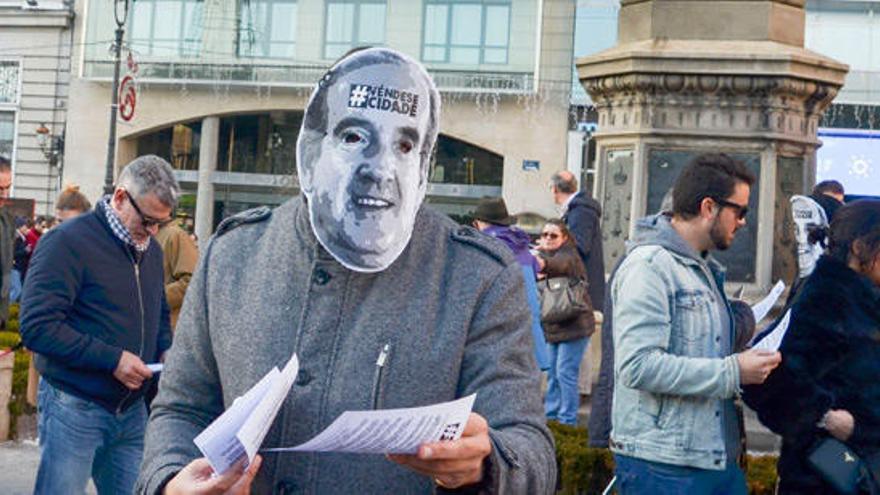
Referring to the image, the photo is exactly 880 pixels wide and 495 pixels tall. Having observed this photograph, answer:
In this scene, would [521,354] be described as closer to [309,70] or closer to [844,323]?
[844,323]

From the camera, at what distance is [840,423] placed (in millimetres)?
4312

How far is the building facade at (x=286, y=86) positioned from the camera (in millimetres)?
36500

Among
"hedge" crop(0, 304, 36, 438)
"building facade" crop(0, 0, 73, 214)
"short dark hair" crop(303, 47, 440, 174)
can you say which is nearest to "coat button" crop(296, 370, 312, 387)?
"short dark hair" crop(303, 47, 440, 174)

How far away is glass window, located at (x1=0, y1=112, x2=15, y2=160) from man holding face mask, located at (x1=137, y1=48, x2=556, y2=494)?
134ft

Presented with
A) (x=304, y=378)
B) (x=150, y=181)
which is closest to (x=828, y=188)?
(x=150, y=181)

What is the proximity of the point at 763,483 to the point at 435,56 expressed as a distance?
1258 inches

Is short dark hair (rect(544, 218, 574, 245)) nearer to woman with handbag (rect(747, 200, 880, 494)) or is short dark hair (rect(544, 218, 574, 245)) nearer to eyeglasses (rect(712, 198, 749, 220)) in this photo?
eyeglasses (rect(712, 198, 749, 220))

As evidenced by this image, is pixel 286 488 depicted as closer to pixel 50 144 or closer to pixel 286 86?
pixel 286 86

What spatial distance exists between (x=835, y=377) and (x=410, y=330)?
8.13 feet

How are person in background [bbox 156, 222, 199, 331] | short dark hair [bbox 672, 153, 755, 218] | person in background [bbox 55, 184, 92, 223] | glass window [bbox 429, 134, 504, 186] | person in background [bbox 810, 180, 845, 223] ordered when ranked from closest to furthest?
short dark hair [bbox 672, 153, 755, 218]
person in background [bbox 810, 180, 845, 223]
person in background [bbox 156, 222, 199, 331]
person in background [bbox 55, 184, 92, 223]
glass window [bbox 429, 134, 504, 186]

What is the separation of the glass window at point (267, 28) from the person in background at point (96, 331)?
33.9 m

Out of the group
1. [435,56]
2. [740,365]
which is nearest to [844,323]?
[740,365]

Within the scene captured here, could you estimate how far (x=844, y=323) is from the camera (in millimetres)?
4344

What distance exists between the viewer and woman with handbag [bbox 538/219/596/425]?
905 centimetres
